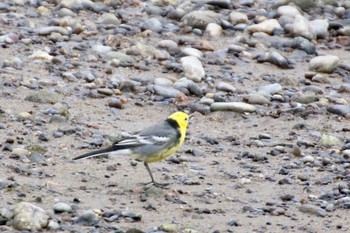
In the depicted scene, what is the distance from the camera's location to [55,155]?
31.0 ft

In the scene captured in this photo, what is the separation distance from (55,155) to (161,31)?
477 centimetres

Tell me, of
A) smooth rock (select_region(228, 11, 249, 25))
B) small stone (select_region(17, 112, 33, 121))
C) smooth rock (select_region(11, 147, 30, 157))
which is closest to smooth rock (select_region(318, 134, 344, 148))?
small stone (select_region(17, 112, 33, 121))

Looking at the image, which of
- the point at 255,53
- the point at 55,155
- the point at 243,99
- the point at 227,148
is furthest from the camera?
the point at 255,53

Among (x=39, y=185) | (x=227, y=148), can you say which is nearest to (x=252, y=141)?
(x=227, y=148)

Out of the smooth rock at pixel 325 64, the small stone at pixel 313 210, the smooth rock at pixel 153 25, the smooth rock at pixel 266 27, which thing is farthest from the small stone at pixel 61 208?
the smooth rock at pixel 266 27

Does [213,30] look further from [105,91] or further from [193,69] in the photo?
[105,91]

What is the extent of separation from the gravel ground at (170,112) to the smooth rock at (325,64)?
0.08 ft

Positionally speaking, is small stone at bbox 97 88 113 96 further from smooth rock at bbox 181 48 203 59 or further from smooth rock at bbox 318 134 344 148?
smooth rock at bbox 318 134 344 148

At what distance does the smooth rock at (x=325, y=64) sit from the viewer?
1306cm

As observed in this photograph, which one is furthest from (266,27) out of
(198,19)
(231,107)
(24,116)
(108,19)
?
(24,116)

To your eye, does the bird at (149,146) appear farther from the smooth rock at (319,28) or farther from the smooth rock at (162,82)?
the smooth rock at (319,28)

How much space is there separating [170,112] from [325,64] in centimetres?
268

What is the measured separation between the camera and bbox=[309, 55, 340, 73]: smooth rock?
42.9 feet

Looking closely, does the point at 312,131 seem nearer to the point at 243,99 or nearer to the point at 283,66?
the point at 243,99
